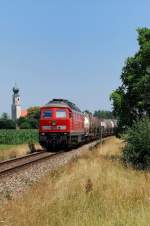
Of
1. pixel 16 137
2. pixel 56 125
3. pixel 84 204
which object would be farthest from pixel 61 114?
pixel 16 137

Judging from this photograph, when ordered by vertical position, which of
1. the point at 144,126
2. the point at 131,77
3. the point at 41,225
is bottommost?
the point at 41,225

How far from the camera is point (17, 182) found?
62.4 feet

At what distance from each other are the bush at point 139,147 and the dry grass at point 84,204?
5.78 meters

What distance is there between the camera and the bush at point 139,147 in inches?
910

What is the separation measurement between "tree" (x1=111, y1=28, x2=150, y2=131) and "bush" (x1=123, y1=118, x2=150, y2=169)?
6.43m

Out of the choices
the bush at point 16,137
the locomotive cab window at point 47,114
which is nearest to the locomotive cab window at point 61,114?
the locomotive cab window at point 47,114

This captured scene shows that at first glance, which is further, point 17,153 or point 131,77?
point 17,153

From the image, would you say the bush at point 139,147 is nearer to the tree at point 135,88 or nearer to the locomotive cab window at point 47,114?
the tree at point 135,88

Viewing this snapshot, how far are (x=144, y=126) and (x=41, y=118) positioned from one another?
17683 mm

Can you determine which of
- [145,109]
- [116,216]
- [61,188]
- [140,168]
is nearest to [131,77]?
[145,109]

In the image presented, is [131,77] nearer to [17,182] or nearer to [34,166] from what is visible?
→ [34,166]

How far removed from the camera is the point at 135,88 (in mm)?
30062

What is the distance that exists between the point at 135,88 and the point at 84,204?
60.9 ft

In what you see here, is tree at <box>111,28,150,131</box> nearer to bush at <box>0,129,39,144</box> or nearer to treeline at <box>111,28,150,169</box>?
treeline at <box>111,28,150,169</box>
